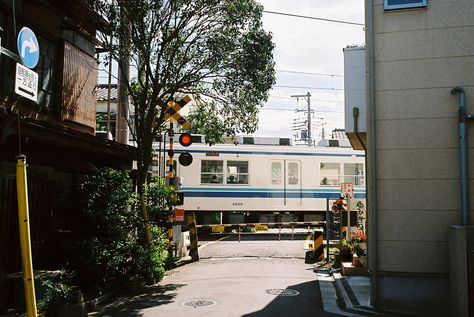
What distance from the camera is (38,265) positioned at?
8.30 meters

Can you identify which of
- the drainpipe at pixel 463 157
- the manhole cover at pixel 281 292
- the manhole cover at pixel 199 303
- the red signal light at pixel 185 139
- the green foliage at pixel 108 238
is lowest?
the manhole cover at pixel 281 292

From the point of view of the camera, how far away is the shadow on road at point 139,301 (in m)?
7.88

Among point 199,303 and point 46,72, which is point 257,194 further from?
point 46,72

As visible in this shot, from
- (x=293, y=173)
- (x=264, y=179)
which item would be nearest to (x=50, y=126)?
(x=264, y=179)

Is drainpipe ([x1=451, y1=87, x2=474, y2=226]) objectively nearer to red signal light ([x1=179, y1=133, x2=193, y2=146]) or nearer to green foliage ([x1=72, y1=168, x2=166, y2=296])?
green foliage ([x1=72, y1=168, x2=166, y2=296])

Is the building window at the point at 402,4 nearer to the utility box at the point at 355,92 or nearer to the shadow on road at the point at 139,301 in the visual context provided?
the utility box at the point at 355,92

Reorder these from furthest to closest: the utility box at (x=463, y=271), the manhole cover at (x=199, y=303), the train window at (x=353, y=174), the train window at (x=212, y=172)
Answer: the train window at (x=353, y=174) < the train window at (x=212, y=172) < the manhole cover at (x=199, y=303) < the utility box at (x=463, y=271)

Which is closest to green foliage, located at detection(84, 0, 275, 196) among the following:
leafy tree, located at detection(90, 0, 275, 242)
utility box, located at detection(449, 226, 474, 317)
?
leafy tree, located at detection(90, 0, 275, 242)

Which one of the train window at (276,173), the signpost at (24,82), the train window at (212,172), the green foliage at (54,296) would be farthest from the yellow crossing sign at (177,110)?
the train window at (276,173)

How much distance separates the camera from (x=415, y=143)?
801 centimetres

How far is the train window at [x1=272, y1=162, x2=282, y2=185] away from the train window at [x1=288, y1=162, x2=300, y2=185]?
1.56 feet

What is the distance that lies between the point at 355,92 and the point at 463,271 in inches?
162

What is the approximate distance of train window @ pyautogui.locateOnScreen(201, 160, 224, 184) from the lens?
19859mm

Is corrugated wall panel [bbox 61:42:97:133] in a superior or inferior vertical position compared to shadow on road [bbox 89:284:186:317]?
superior
